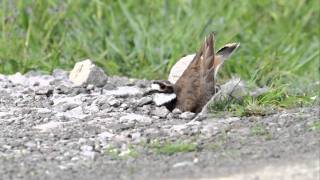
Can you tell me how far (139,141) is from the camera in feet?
14.9

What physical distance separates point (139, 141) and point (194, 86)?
28.2 inches

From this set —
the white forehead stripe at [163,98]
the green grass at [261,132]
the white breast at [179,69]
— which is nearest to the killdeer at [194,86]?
the white forehead stripe at [163,98]

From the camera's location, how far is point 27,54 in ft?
22.5

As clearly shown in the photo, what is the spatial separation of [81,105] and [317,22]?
333cm

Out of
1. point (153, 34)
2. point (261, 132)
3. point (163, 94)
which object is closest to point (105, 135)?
point (163, 94)

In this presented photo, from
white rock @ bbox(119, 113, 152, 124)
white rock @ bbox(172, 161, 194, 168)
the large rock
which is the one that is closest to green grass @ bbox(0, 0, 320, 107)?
the large rock

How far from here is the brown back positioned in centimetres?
511

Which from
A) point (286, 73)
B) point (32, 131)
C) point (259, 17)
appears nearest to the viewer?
point (32, 131)

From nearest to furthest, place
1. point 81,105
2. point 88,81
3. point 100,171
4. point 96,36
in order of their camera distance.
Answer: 1. point 100,171
2. point 81,105
3. point 88,81
4. point 96,36

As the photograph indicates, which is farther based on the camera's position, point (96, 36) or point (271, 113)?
point (96, 36)

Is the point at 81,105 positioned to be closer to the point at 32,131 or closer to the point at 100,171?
the point at 32,131

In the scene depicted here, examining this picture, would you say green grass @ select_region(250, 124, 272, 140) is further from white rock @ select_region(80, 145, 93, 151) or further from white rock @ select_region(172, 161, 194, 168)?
white rock @ select_region(80, 145, 93, 151)

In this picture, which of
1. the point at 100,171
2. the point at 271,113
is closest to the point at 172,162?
the point at 100,171

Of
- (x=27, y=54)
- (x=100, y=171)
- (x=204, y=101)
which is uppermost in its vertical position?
(x=27, y=54)
